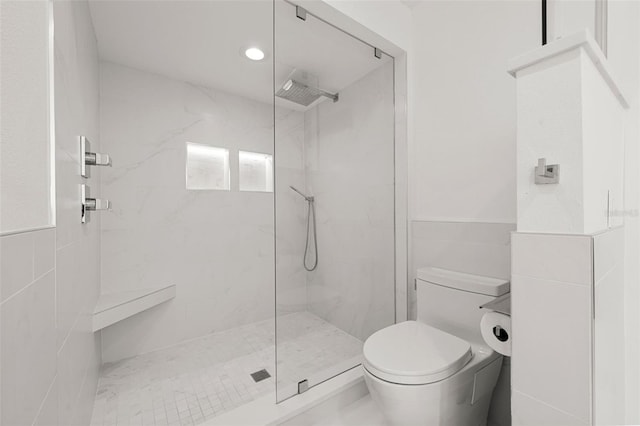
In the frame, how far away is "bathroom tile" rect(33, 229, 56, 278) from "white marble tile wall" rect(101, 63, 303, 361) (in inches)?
62.7

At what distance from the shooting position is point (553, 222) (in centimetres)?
71

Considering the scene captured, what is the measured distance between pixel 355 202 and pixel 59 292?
1493 mm

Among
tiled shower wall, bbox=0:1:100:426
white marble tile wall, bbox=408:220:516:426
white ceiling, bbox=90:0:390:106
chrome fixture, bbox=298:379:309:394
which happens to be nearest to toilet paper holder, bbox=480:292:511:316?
white marble tile wall, bbox=408:220:516:426

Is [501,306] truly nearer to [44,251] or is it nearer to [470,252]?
[470,252]

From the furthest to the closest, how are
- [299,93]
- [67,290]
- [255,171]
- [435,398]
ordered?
[255,171] → [299,93] → [435,398] → [67,290]

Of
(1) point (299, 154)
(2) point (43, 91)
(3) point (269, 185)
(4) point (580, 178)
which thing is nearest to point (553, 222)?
(4) point (580, 178)

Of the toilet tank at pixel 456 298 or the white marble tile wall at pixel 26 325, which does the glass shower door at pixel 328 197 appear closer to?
the toilet tank at pixel 456 298

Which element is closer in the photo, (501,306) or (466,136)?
A: (501,306)

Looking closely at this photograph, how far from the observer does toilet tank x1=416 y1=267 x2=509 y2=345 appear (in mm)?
1363

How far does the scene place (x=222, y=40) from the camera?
6.25 ft

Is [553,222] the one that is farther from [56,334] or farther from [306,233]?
[56,334]

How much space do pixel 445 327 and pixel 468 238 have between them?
53cm

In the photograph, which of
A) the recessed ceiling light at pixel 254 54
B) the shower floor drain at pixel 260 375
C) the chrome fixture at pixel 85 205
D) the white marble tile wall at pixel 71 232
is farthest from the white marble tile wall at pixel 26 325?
the recessed ceiling light at pixel 254 54

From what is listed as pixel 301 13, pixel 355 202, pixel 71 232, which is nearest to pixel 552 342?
pixel 355 202
